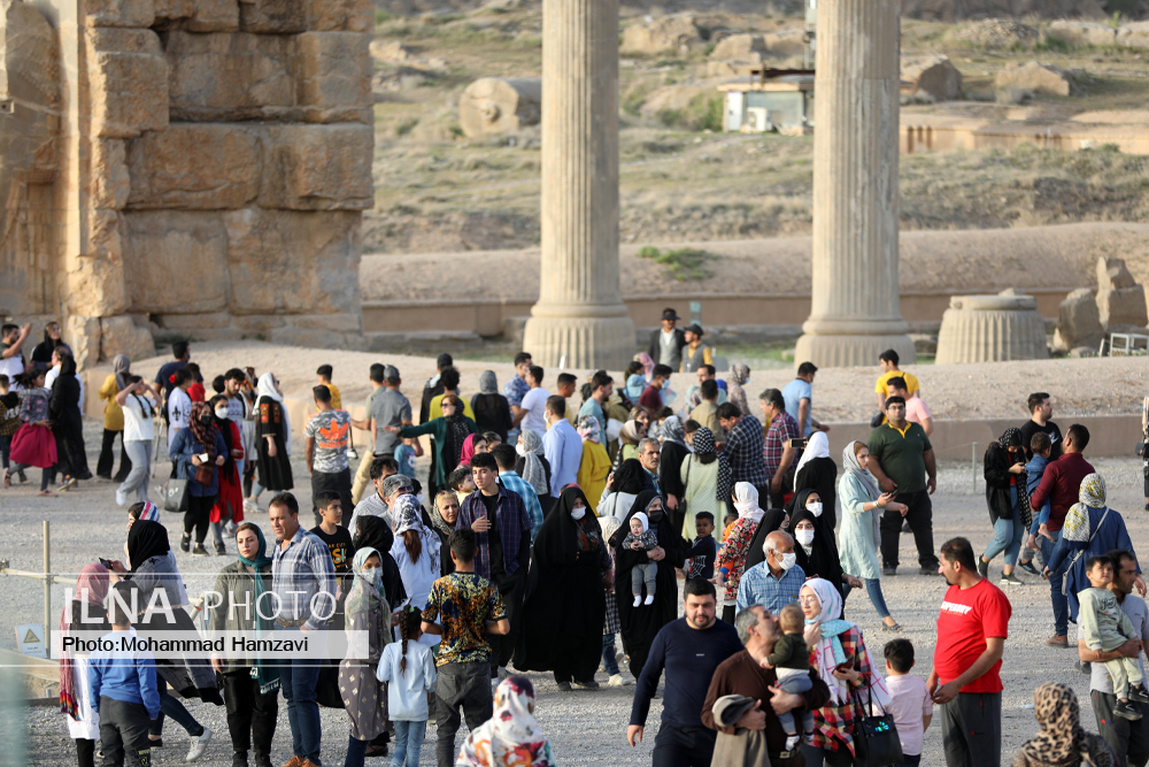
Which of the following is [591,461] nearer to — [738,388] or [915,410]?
[738,388]

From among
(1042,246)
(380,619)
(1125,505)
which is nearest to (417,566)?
(380,619)

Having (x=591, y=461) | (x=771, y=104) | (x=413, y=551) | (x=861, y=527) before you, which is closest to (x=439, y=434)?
(x=591, y=461)

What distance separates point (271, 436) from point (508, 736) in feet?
26.7

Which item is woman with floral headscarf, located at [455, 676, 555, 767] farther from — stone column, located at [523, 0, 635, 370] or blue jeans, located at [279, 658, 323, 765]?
stone column, located at [523, 0, 635, 370]

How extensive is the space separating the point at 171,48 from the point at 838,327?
32.0ft

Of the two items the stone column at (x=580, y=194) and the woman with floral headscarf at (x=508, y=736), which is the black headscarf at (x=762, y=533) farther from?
the stone column at (x=580, y=194)

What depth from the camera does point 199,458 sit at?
38.3 ft

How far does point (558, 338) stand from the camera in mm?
21469

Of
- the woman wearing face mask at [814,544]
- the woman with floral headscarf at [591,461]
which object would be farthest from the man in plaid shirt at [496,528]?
the woman with floral headscarf at [591,461]

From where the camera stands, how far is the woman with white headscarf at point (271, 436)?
13.2m

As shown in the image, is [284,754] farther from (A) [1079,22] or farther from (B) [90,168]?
(A) [1079,22]

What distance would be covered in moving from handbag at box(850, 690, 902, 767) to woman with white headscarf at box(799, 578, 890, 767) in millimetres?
20

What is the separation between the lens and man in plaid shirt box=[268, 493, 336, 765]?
282 inches

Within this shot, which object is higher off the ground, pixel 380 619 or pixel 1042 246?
pixel 1042 246
